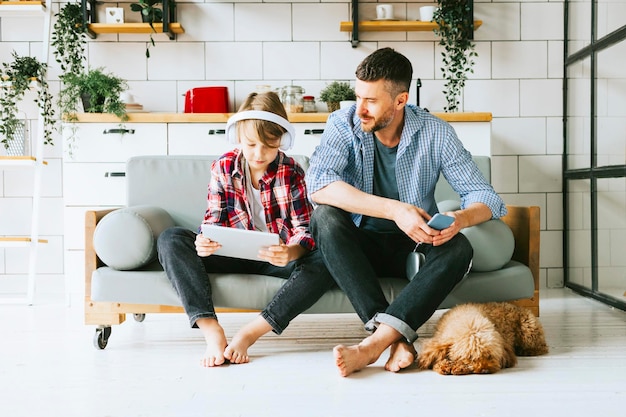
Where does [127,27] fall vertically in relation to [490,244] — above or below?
above

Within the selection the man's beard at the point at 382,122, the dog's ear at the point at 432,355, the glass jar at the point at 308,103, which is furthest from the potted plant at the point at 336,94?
the dog's ear at the point at 432,355

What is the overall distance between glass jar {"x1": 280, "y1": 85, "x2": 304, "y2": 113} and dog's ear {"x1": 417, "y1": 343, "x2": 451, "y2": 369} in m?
1.89

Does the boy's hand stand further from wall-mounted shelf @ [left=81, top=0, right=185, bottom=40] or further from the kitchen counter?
wall-mounted shelf @ [left=81, top=0, right=185, bottom=40]

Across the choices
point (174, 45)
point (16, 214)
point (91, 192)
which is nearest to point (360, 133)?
point (91, 192)

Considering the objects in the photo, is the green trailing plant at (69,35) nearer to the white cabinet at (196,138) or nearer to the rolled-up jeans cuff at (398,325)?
the white cabinet at (196,138)

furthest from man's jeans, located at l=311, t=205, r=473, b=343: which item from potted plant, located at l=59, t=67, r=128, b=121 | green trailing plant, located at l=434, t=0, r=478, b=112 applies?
green trailing plant, located at l=434, t=0, r=478, b=112

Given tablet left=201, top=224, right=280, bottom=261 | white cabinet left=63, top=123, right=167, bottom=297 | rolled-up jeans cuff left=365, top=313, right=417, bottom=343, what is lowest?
rolled-up jeans cuff left=365, top=313, right=417, bottom=343

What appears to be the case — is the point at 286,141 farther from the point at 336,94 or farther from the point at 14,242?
the point at 14,242

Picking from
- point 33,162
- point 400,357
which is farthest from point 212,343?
point 33,162

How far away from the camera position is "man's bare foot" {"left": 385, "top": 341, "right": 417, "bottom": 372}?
1747mm

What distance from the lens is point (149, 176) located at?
2.45 metres

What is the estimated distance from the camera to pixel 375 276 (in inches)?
73.8

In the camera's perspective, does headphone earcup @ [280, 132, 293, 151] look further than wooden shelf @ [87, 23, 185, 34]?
No

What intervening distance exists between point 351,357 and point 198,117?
6.14 feet
